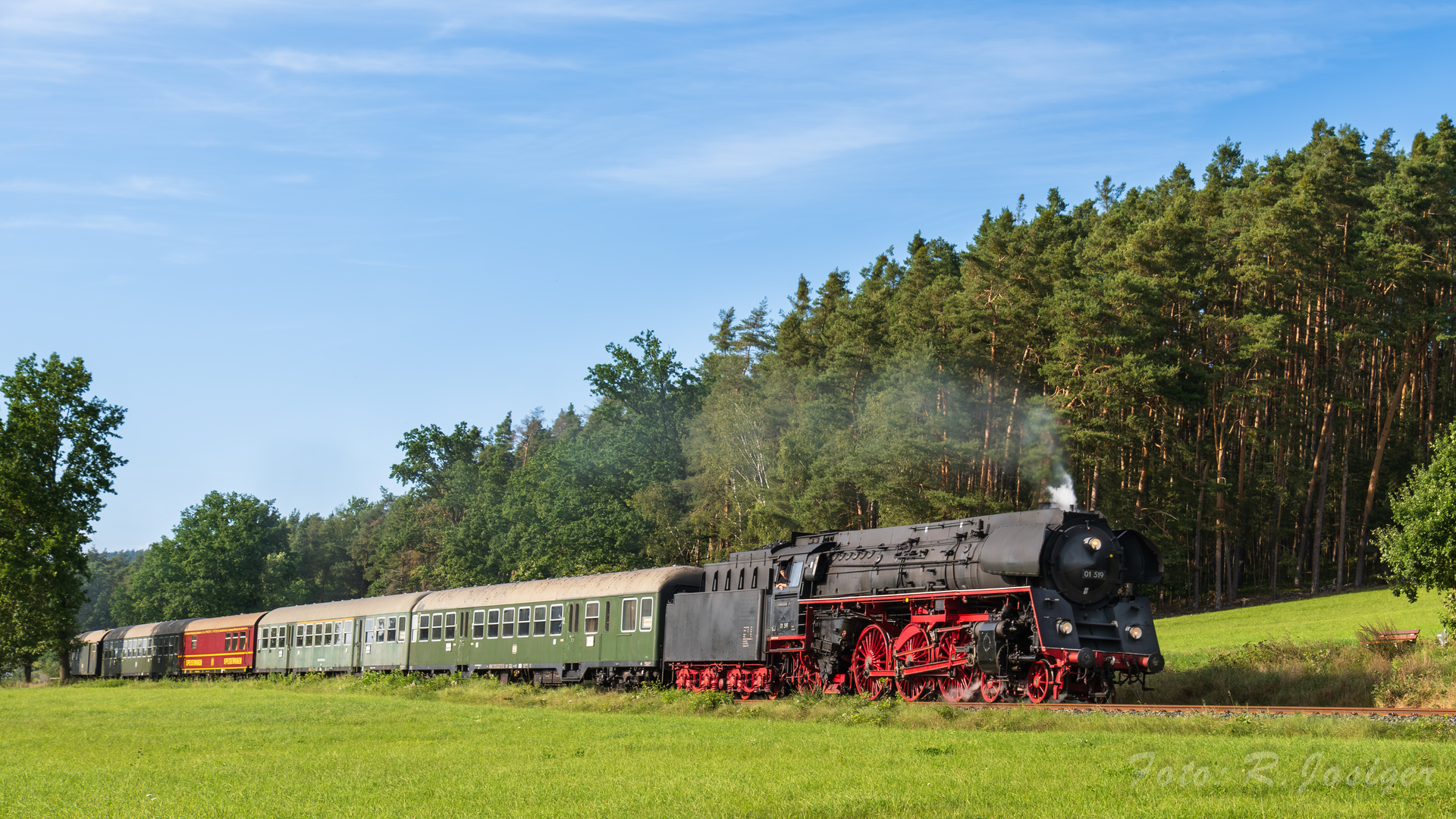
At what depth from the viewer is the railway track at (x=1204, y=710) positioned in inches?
573

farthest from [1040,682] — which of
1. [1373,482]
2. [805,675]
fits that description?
[1373,482]

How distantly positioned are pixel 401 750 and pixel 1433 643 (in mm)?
21510

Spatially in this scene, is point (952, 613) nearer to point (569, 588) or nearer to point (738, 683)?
point (738, 683)

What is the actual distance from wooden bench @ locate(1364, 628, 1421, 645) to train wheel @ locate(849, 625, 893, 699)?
455 inches

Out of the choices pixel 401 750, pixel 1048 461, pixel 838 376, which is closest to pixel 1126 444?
pixel 1048 461

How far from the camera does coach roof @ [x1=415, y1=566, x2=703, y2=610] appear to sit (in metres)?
27.8

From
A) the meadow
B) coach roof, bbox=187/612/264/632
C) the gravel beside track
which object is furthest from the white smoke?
coach roof, bbox=187/612/264/632

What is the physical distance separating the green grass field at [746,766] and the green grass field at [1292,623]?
1234cm

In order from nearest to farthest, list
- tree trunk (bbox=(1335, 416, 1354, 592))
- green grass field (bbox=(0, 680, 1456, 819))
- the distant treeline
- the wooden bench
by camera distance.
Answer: green grass field (bbox=(0, 680, 1456, 819)) < the wooden bench < the distant treeline < tree trunk (bbox=(1335, 416, 1354, 592))

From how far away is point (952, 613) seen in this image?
19.7m

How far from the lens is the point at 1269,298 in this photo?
49.3m

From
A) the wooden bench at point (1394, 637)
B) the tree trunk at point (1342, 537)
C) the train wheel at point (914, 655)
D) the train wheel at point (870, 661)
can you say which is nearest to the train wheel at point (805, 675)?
the train wheel at point (870, 661)

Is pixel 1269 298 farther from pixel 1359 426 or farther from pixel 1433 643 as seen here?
pixel 1433 643

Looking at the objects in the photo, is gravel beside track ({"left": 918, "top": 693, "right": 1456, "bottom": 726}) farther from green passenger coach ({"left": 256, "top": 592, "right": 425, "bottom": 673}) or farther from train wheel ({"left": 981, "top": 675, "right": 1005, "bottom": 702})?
green passenger coach ({"left": 256, "top": 592, "right": 425, "bottom": 673})
